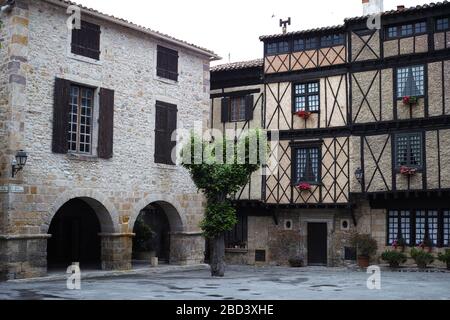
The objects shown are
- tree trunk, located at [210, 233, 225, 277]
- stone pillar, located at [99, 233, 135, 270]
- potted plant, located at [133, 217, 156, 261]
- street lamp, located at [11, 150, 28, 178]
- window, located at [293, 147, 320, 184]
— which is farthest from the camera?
potted plant, located at [133, 217, 156, 261]

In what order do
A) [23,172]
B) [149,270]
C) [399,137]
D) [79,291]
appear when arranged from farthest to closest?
[399,137] → [149,270] → [23,172] → [79,291]

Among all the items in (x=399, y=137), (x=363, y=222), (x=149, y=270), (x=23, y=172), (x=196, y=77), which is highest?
(x=196, y=77)

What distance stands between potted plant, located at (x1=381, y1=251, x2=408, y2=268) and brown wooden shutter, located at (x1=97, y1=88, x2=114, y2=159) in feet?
32.0

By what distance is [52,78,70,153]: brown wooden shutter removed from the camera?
16625 mm

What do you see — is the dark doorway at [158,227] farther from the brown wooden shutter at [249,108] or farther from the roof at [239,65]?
the roof at [239,65]

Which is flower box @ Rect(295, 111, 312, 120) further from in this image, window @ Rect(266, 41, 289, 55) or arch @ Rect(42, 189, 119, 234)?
arch @ Rect(42, 189, 119, 234)

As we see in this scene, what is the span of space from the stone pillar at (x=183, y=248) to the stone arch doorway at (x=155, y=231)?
0.33ft

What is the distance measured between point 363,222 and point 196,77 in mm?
7932

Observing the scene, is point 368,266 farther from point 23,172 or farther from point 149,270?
point 23,172

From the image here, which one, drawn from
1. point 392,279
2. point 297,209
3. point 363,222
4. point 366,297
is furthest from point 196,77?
point 366,297

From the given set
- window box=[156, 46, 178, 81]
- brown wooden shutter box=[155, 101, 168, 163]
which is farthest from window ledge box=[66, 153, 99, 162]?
window box=[156, 46, 178, 81]

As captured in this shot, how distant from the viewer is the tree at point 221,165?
1725cm

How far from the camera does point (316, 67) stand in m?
22.5

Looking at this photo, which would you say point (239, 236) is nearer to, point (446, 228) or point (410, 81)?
point (446, 228)
